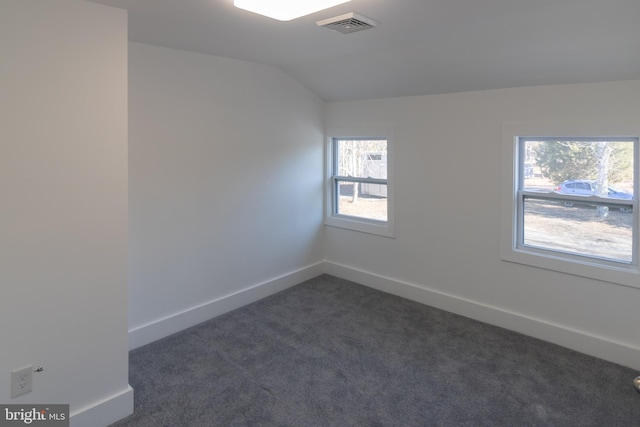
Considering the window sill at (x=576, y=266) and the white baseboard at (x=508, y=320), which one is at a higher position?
the window sill at (x=576, y=266)

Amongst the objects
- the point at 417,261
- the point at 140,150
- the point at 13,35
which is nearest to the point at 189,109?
the point at 140,150

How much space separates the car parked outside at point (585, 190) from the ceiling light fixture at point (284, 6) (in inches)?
89.8

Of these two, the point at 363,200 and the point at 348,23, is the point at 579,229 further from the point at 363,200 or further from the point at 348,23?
the point at 348,23

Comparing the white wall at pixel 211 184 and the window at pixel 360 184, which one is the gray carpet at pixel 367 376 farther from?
the window at pixel 360 184

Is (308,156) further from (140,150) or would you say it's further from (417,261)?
(140,150)

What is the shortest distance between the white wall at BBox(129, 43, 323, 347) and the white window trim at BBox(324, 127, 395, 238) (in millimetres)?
250

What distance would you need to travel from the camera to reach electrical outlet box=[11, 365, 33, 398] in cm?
197

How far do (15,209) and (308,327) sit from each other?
7.51 ft

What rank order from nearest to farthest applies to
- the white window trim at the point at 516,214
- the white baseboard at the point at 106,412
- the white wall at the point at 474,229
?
the white baseboard at the point at 106,412
the white window trim at the point at 516,214
the white wall at the point at 474,229

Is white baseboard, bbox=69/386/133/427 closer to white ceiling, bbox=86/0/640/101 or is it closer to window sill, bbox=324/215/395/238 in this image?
white ceiling, bbox=86/0/640/101

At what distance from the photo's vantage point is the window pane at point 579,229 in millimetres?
2979

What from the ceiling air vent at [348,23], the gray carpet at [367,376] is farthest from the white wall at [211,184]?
the ceiling air vent at [348,23]

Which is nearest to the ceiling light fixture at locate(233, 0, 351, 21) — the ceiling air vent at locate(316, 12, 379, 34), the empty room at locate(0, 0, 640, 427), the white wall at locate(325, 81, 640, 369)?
the empty room at locate(0, 0, 640, 427)

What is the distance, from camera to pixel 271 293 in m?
4.17
